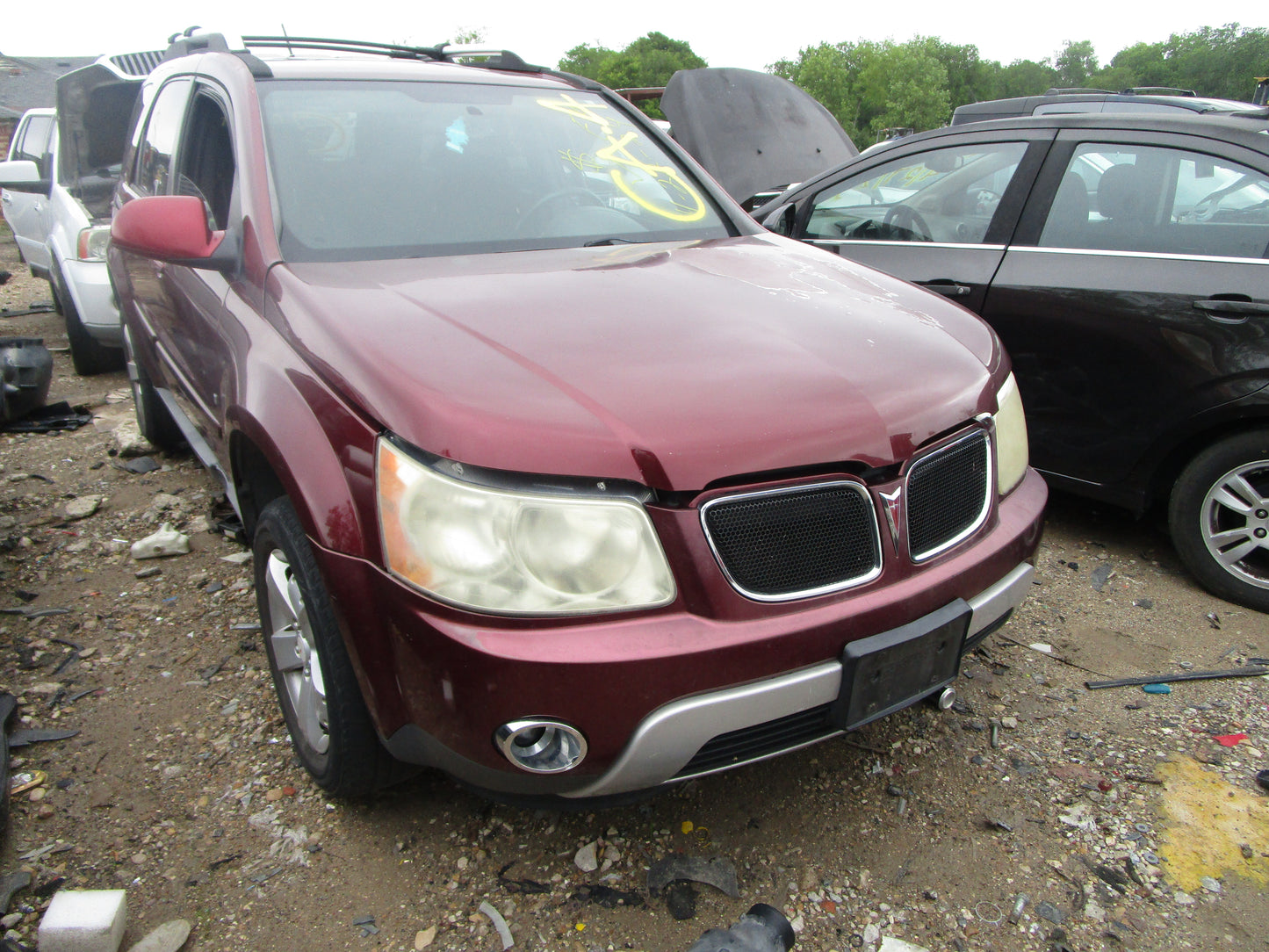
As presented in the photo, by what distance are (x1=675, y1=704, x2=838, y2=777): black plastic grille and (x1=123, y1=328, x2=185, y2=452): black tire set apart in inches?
137

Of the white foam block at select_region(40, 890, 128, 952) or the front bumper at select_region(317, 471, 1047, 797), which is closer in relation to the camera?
the front bumper at select_region(317, 471, 1047, 797)

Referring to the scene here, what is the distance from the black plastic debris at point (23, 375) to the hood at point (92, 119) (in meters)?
1.88

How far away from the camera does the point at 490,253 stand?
2.45 meters

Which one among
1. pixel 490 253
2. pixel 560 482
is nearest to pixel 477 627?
pixel 560 482

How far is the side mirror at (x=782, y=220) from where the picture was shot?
4021 millimetres

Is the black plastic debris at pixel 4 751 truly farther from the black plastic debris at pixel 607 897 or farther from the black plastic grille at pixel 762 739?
the black plastic grille at pixel 762 739

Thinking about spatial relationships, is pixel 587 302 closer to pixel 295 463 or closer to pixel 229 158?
pixel 295 463

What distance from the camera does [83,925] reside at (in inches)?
70.9

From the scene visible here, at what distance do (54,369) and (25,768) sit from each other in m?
5.35

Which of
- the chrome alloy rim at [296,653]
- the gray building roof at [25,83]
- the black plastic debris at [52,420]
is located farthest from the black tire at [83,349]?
the gray building roof at [25,83]

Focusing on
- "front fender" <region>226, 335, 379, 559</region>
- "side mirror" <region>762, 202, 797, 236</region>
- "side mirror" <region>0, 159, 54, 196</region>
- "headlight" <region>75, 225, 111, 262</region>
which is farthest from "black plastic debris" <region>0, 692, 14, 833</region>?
"side mirror" <region>0, 159, 54, 196</region>

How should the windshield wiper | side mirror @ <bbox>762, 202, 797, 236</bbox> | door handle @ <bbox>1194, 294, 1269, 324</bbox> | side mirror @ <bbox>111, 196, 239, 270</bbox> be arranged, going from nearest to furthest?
1. side mirror @ <bbox>111, 196, 239, 270</bbox>
2. the windshield wiper
3. door handle @ <bbox>1194, 294, 1269, 324</bbox>
4. side mirror @ <bbox>762, 202, 797, 236</bbox>

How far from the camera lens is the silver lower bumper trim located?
159cm

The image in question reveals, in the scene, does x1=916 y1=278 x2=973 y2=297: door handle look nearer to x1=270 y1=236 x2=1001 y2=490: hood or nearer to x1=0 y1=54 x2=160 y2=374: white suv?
x1=270 y1=236 x2=1001 y2=490: hood
